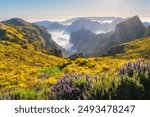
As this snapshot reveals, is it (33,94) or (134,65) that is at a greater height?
(134,65)

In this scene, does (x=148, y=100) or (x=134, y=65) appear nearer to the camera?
(x=148, y=100)

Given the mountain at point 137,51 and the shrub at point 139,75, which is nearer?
the shrub at point 139,75

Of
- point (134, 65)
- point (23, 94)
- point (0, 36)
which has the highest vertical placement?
point (134, 65)

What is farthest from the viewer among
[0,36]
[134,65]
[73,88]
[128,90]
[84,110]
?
[0,36]

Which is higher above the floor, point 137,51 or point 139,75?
point 139,75

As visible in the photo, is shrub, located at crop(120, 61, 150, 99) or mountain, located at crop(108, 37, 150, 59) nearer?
shrub, located at crop(120, 61, 150, 99)

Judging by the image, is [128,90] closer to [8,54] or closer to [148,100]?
[148,100]

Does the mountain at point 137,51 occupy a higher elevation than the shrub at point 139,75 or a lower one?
lower

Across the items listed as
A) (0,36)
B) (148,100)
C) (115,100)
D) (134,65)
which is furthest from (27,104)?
(0,36)

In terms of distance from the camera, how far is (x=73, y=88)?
8.97 m

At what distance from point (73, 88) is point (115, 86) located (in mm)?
1159

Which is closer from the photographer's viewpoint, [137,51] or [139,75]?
[139,75]

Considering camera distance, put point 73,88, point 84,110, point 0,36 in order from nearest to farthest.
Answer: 1. point 84,110
2. point 73,88
3. point 0,36

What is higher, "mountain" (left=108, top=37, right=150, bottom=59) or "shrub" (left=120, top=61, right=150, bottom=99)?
"shrub" (left=120, top=61, right=150, bottom=99)
